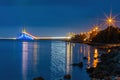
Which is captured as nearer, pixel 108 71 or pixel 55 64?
pixel 108 71

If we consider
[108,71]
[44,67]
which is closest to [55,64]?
[44,67]

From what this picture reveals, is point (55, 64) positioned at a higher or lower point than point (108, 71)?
lower

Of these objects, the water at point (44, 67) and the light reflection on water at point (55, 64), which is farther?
the light reflection on water at point (55, 64)

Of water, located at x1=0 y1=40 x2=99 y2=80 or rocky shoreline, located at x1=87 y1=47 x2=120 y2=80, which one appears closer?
rocky shoreline, located at x1=87 y1=47 x2=120 y2=80

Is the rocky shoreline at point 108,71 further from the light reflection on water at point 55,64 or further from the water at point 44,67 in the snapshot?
the light reflection on water at point 55,64

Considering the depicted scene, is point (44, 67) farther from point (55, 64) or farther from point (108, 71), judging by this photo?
point (108, 71)

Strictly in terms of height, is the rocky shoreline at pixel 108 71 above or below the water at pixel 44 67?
above

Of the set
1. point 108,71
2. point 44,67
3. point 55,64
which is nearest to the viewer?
point 108,71

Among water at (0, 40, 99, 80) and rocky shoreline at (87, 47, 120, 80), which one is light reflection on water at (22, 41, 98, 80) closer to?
water at (0, 40, 99, 80)

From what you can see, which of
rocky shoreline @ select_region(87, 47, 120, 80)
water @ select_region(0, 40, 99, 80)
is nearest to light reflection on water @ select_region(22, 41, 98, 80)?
water @ select_region(0, 40, 99, 80)

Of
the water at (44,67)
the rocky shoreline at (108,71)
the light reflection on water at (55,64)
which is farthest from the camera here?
the light reflection on water at (55,64)

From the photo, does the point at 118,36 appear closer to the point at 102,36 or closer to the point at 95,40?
the point at 102,36

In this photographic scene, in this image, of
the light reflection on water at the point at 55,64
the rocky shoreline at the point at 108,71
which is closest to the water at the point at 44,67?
the light reflection on water at the point at 55,64

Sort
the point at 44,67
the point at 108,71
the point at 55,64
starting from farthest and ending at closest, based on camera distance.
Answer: the point at 55,64 < the point at 44,67 < the point at 108,71
